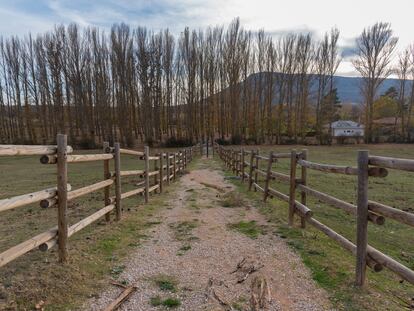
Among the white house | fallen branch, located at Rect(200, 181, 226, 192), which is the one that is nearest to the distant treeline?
the white house

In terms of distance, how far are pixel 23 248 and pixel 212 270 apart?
215cm

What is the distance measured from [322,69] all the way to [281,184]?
4029 centimetres

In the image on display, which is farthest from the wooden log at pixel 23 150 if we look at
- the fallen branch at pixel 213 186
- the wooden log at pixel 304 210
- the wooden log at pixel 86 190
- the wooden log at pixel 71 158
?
the fallen branch at pixel 213 186

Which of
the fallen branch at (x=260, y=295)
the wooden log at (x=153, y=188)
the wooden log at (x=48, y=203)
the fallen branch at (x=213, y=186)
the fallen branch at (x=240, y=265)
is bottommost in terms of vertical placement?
the fallen branch at (x=213, y=186)

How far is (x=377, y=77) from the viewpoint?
4759 cm

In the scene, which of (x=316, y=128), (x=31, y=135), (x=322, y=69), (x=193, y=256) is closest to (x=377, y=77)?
(x=322, y=69)

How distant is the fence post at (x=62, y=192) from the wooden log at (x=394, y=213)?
11.9 feet

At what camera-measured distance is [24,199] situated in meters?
3.51

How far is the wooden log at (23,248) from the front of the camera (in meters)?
3.24

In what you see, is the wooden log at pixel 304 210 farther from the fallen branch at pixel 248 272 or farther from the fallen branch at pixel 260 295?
the fallen branch at pixel 260 295

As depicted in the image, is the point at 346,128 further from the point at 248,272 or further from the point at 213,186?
the point at 248,272

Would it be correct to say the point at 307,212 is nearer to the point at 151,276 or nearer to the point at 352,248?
the point at 352,248

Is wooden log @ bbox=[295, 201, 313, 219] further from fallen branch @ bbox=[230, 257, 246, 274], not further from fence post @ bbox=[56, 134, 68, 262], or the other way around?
fence post @ bbox=[56, 134, 68, 262]

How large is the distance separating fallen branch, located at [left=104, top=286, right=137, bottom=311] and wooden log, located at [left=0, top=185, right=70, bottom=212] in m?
1.33
